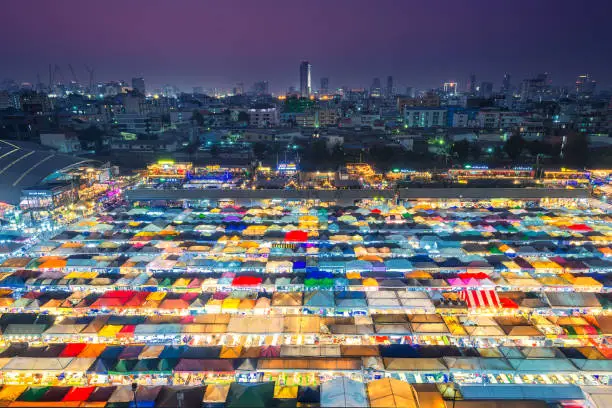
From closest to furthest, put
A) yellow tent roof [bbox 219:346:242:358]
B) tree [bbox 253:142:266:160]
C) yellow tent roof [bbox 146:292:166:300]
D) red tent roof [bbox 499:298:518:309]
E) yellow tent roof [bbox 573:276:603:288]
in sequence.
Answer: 1. yellow tent roof [bbox 219:346:242:358]
2. red tent roof [bbox 499:298:518:309]
3. yellow tent roof [bbox 146:292:166:300]
4. yellow tent roof [bbox 573:276:603:288]
5. tree [bbox 253:142:266:160]

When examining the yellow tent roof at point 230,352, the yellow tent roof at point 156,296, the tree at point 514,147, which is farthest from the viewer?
the tree at point 514,147

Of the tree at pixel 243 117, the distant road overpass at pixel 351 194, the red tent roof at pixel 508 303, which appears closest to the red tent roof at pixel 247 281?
the red tent roof at pixel 508 303

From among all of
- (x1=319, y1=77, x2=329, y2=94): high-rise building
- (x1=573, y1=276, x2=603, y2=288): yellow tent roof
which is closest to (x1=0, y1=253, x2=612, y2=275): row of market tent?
(x1=573, y1=276, x2=603, y2=288): yellow tent roof

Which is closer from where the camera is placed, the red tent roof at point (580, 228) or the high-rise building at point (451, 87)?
the red tent roof at point (580, 228)

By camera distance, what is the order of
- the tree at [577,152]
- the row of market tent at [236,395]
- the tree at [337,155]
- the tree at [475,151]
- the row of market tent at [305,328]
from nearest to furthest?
1. the row of market tent at [236,395]
2. the row of market tent at [305,328]
3. the tree at [577,152]
4. the tree at [337,155]
5. the tree at [475,151]

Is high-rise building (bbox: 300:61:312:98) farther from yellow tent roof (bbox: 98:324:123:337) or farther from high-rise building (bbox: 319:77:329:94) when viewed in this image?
yellow tent roof (bbox: 98:324:123:337)

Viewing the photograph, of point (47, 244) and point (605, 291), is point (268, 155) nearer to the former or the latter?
point (47, 244)

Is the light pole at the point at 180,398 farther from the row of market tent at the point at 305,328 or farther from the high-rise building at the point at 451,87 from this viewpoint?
the high-rise building at the point at 451,87

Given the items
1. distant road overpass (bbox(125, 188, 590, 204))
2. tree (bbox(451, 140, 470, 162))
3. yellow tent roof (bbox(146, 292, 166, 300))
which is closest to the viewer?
yellow tent roof (bbox(146, 292, 166, 300))
